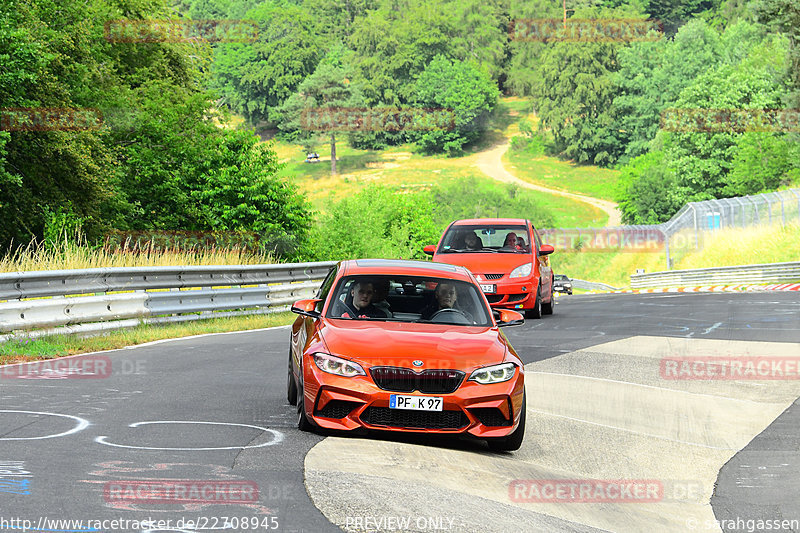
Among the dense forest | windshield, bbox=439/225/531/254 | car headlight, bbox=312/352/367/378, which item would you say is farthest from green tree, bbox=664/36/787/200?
car headlight, bbox=312/352/367/378

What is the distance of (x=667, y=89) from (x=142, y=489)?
124739 millimetres

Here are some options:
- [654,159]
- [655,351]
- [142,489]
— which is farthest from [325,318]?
[654,159]

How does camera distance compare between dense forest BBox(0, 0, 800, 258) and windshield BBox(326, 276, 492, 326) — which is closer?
windshield BBox(326, 276, 492, 326)

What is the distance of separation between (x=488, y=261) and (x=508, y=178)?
116 m

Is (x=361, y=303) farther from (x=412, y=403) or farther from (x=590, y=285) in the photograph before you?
(x=590, y=285)

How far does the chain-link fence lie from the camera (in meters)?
51.4

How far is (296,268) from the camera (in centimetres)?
2366

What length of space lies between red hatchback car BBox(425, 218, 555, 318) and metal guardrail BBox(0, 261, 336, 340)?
368 centimetres

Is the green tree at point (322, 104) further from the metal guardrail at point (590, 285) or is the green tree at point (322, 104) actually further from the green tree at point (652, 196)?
the metal guardrail at point (590, 285)

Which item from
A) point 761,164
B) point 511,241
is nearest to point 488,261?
point 511,241

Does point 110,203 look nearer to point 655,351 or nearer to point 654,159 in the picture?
point 655,351

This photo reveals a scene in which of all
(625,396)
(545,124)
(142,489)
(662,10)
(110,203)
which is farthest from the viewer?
(662,10)

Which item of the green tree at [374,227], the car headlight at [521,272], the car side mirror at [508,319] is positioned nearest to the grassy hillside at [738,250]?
the green tree at [374,227]

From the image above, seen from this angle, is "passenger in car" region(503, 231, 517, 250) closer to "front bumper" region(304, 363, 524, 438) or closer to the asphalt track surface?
the asphalt track surface
